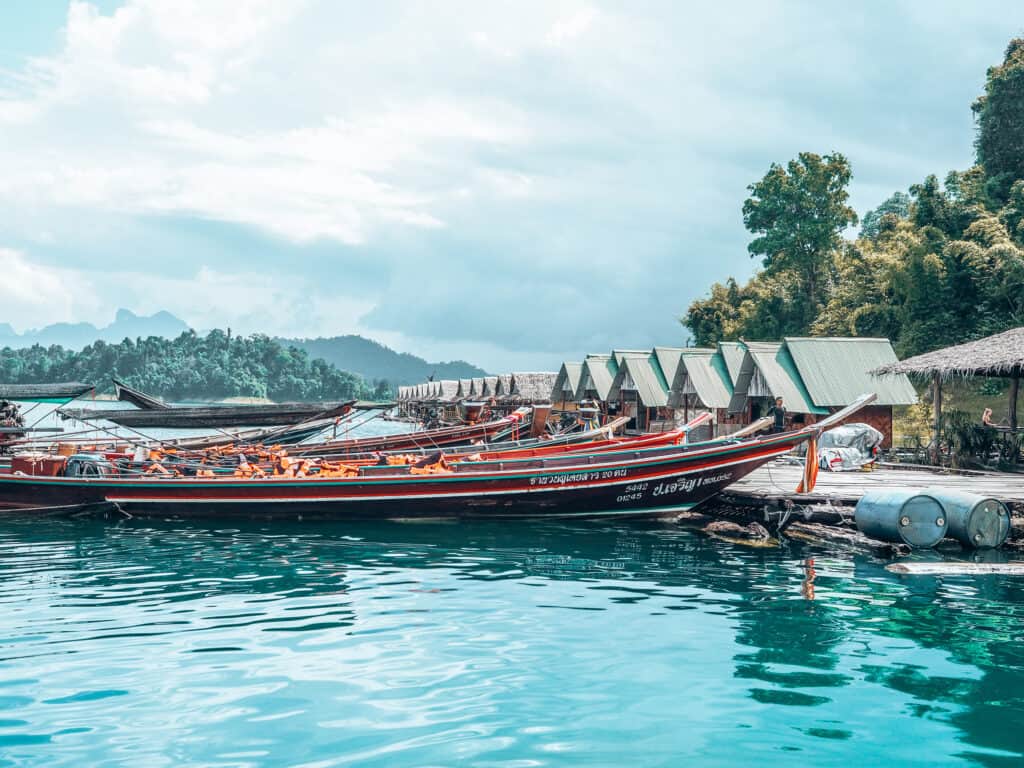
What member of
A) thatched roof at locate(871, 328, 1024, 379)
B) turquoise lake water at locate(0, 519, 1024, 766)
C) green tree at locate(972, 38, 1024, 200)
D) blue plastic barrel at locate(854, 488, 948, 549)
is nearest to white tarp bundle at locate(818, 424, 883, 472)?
thatched roof at locate(871, 328, 1024, 379)

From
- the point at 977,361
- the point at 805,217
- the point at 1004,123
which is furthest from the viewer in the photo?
the point at 805,217

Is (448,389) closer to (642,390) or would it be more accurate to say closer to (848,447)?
(642,390)

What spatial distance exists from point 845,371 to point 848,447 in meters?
5.24

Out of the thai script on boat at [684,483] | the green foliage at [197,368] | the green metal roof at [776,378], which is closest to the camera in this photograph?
the thai script on boat at [684,483]

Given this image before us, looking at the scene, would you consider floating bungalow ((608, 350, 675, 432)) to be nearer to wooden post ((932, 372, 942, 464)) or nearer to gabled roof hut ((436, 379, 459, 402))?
wooden post ((932, 372, 942, 464))

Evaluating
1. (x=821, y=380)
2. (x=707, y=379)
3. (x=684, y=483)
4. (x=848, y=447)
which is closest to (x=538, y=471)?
(x=684, y=483)

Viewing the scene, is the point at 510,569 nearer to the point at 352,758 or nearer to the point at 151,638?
the point at 151,638

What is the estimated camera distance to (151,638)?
9.48 metres

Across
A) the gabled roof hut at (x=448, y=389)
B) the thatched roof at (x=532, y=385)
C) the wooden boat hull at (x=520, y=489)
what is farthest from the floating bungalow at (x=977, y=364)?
the gabled roof hut at (x=448, y=389)

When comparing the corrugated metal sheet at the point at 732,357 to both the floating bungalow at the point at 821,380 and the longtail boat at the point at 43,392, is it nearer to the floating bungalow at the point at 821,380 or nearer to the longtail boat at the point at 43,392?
the floating bungalow at the point at 821,380

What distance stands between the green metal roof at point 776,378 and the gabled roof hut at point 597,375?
39.9 ft

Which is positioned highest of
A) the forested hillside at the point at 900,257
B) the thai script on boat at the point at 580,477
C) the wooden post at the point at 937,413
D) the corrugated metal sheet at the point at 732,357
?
the forested hillside at the point at 900,257

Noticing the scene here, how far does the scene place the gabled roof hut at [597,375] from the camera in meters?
43.9

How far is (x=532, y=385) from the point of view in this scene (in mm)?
63719
